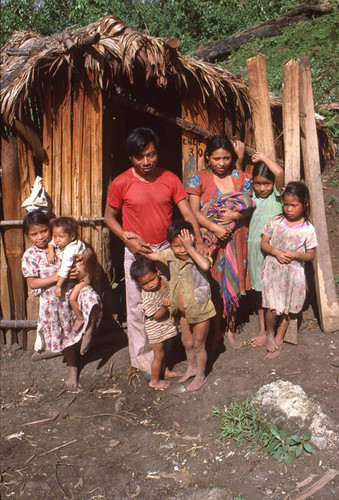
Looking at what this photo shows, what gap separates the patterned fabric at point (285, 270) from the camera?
3875 mm

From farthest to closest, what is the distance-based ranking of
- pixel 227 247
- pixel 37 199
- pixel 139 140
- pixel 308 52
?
1. pixel 308 52
2. pixel 37 199
3. pixel 227 247
4. pixel 139 140

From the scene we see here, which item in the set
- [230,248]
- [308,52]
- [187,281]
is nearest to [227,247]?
[230,248]

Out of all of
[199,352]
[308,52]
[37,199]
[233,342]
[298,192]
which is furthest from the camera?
[308,52]

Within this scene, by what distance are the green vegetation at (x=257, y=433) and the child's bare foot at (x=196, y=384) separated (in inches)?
13.6

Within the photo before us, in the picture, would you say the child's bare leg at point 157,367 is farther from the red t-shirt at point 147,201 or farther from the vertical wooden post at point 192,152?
the vertical wooden post at point 192,152

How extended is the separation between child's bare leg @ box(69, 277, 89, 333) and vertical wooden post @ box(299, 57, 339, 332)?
2292mm

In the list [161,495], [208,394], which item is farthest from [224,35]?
[161,495]

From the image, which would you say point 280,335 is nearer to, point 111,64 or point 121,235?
point 121,235

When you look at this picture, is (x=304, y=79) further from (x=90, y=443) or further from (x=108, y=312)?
(x=90, y=443)

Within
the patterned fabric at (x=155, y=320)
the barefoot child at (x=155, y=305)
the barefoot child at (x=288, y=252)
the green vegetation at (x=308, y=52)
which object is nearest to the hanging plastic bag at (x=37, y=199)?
the barefoot child at (x=155, y=305)

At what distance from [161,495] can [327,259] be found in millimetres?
2651

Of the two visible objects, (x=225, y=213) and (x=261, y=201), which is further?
(x=261, y=201)

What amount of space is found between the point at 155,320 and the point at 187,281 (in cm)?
46

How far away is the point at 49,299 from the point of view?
4.00m
